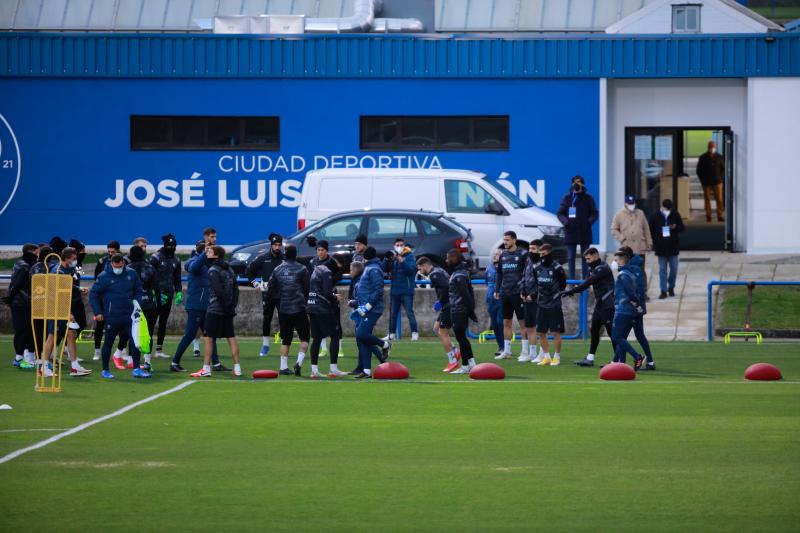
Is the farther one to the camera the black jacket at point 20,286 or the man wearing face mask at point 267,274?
the man wearing face mask at point 267,274

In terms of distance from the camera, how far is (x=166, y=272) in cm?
2122

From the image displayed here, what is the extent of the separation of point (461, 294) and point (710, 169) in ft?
63.4

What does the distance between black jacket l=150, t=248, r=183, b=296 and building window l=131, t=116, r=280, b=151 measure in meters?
11.6

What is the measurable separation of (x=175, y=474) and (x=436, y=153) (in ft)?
67.9

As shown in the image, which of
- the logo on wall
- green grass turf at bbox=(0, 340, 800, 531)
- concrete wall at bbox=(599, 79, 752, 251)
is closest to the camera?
green grass turf at bbox=(0, 340, 800, 531)

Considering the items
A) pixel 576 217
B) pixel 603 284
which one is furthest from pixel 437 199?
pixel 603 284

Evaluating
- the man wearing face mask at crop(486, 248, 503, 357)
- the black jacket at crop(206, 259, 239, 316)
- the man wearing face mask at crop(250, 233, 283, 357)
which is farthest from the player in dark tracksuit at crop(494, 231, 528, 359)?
the black jacket at crop(206, 259, 239, 316)

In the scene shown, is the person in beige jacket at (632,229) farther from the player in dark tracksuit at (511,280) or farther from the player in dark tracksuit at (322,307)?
the player in dark tracksuit at (322,307)

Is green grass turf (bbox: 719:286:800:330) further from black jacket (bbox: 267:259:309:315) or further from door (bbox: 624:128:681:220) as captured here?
black jacket (bbox: 267:259:309:315)

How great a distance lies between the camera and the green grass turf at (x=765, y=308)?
2488 centimetres

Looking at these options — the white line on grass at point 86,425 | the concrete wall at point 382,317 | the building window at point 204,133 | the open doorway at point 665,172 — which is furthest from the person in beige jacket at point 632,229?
the white line on grass at point 86,425

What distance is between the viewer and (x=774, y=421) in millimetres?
14906

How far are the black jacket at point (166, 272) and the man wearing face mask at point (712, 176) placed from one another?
753 inches

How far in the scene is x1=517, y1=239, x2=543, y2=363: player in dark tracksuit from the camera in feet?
68.1
